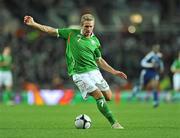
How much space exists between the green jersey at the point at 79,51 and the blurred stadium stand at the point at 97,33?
2108cm

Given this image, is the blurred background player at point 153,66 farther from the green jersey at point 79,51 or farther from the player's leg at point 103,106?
the player's leg at point 103,106

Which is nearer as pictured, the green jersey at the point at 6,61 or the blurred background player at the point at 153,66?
the blurred background player at the point at 153,66

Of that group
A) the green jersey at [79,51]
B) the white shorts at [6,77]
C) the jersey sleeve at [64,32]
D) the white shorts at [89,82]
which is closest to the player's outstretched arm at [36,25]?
the jersey sleeve at [64,32]

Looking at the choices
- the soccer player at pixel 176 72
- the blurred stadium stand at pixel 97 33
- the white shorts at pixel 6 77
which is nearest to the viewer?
the white shorts at pixel 6 77

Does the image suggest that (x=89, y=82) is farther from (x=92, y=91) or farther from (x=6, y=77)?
(x=6, y=77)

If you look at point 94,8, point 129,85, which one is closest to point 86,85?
point 129,85

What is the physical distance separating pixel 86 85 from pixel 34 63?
2268cm

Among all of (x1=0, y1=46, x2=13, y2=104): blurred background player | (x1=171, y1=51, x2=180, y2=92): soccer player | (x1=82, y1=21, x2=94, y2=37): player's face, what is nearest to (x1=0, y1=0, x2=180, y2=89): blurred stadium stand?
(x1=171, y1=51, x2=180, y2=92): soccer player

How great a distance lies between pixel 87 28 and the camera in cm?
1531

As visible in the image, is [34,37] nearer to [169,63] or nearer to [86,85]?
[169,63]

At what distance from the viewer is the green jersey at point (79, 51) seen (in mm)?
15641

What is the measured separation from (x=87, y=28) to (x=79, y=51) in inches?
24.1

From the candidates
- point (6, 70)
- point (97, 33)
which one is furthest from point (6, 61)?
point (97, 33)

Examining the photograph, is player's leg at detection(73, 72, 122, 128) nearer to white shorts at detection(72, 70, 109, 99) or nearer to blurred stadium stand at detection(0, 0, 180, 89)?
white shorts at detection(72, 70, 109, 99)
